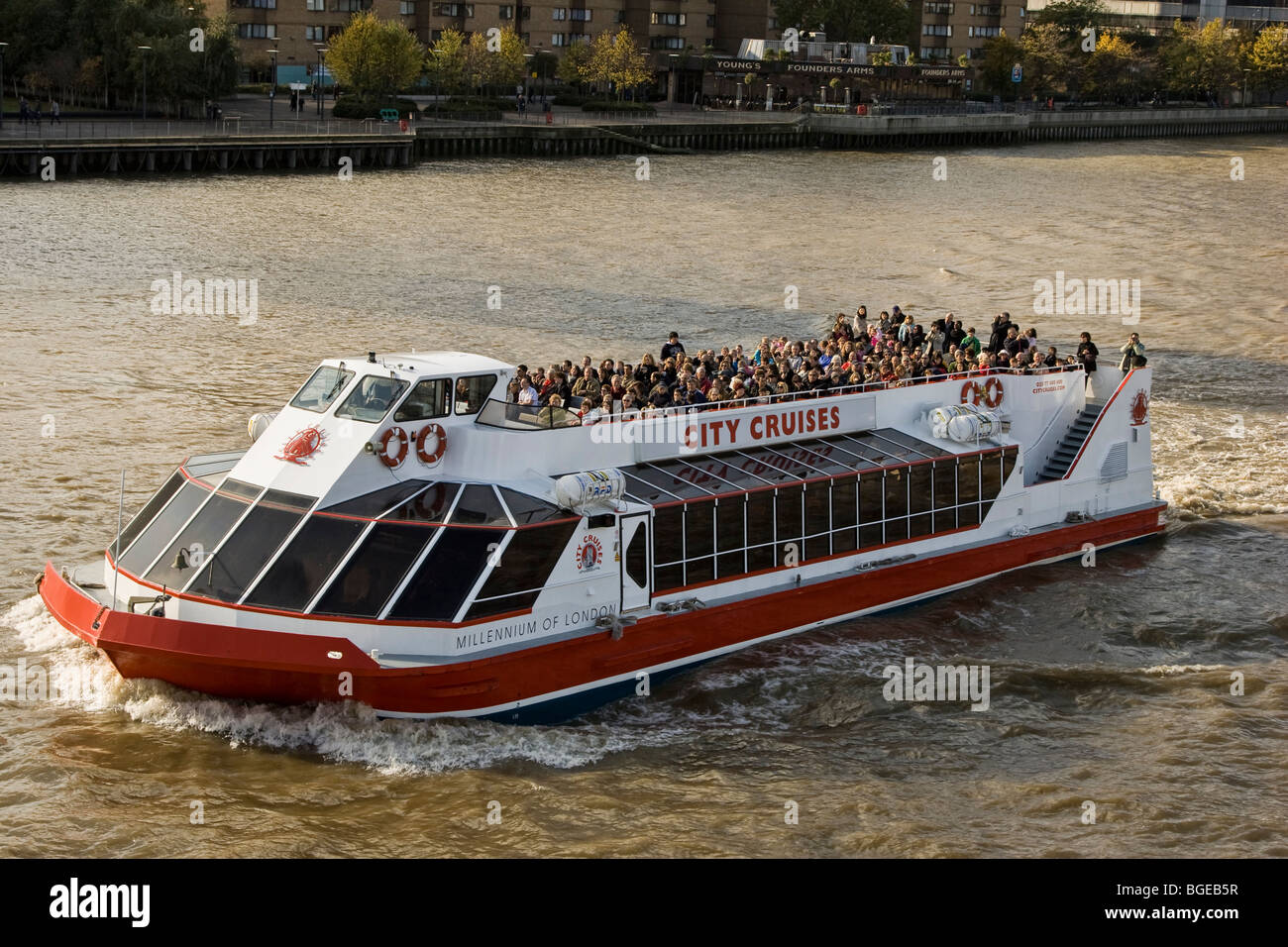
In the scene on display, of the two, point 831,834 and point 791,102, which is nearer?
point 831,834

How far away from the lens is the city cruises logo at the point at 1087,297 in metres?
48.5

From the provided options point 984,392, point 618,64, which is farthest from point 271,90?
point 984,392

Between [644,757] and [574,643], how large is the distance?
1.61m

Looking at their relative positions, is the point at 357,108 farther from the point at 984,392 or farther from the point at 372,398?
the point at 372,398

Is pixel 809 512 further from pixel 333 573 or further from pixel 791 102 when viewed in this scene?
pixel 791 102

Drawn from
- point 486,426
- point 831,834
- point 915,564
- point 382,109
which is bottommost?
point 831,834

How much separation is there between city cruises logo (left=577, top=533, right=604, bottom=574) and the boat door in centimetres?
A: 32

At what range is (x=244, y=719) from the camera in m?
16.7

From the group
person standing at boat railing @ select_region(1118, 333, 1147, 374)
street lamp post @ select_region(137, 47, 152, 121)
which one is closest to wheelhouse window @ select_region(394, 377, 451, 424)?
person standing at boat railing @ select_region(1118, 333, 1147, 374)

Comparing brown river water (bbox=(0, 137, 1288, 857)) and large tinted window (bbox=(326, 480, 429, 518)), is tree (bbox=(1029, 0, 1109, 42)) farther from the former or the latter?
large tinted window (bbox=(326, 480, 429, 518))

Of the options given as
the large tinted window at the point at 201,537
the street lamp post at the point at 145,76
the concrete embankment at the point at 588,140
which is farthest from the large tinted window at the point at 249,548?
the street lamp post at the point at 145,76

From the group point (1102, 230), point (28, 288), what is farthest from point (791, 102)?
point (28, 288)

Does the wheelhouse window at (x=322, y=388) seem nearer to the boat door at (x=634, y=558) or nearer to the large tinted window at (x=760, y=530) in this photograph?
the boat door at (x=634, y=558)
